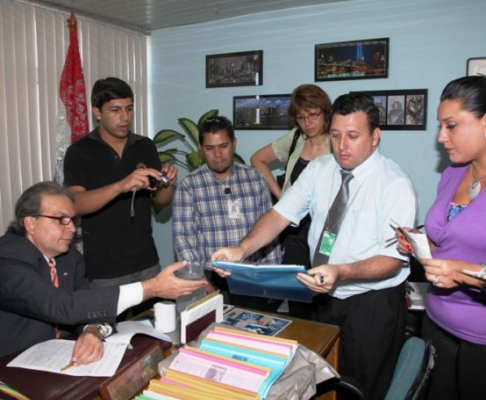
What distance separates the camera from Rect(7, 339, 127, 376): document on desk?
1473 mm

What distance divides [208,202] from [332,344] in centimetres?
117

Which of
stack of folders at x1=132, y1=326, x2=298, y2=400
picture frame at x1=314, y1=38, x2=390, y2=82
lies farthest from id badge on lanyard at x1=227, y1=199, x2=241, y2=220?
picture frame at x1=314, y1=38, x2=390, y2=82

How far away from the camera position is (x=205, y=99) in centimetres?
463

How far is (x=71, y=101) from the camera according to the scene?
387 centimetres

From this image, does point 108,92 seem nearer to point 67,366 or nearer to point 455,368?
point 67,366

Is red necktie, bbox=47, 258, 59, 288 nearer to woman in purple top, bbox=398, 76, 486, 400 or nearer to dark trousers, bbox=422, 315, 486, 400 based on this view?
woman in purple top, bbox=398, 76, 486, 400

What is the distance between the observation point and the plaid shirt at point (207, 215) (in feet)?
8.82

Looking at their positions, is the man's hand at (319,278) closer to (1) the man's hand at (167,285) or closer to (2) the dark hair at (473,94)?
(1) the man's hand at (167,285)

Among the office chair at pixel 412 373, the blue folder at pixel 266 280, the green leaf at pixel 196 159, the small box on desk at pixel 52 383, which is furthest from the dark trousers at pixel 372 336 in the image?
the green leaf at pixel 196 159

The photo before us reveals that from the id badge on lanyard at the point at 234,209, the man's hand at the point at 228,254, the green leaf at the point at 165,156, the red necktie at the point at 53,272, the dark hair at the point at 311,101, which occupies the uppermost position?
the dark hair at the point at 311,101

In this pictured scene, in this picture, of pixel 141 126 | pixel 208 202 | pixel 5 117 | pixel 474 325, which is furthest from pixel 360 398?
pixel 141 126

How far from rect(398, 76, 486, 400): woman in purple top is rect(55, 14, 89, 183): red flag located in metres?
2.98

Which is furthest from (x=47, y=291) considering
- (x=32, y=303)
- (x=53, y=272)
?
(x=53, y=272)

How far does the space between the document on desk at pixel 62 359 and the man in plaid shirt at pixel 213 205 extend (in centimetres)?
105
